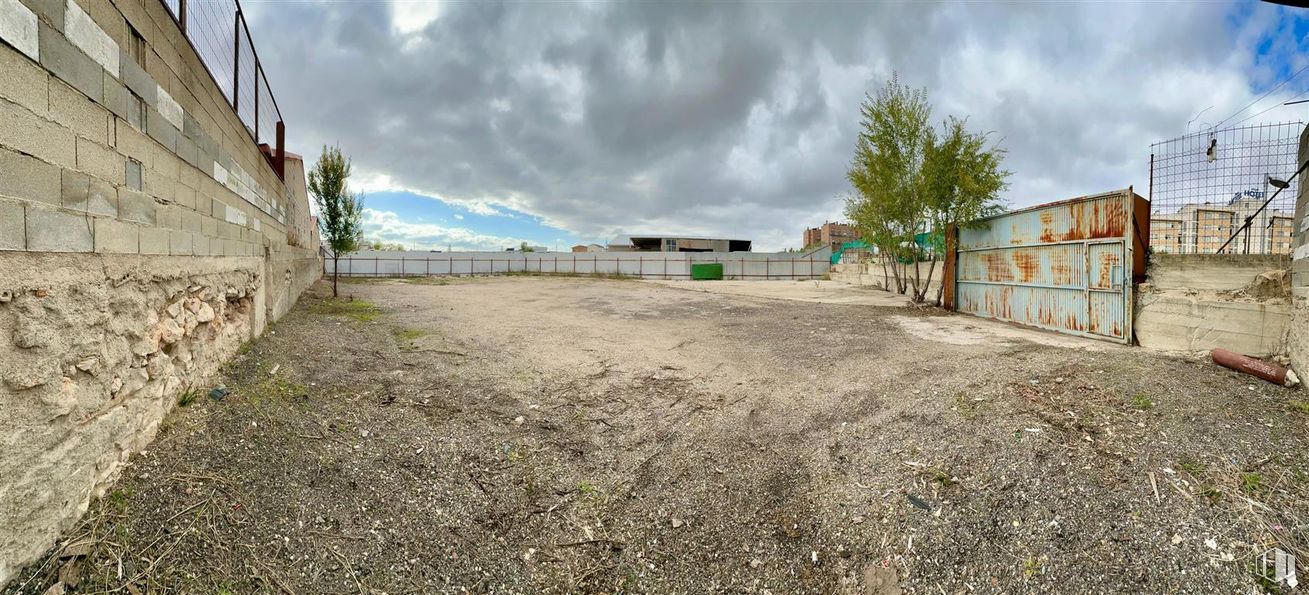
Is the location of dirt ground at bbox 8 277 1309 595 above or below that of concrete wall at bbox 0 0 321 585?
below

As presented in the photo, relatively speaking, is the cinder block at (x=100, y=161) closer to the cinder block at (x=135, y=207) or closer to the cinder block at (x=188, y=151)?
the cinder block at (x=135, y=207)

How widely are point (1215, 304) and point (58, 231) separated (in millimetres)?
10199

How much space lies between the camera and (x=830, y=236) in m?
46.8

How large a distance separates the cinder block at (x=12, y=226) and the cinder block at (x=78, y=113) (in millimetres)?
557

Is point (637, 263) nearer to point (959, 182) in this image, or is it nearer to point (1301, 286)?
point (959, 182)

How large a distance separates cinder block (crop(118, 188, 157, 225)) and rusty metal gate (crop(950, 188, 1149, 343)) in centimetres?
1045

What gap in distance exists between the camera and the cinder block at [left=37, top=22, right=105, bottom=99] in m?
2.28

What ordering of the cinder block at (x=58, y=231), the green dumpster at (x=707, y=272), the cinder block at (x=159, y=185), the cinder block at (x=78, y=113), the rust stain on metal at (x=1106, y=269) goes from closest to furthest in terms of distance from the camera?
the cinder block at (x=58, y=231) → the cinder block at (x=78, y=113) → the cinder block at (x=159, y=185) → the rust stain on metal at (x=1106, y=269) → the green dumpster at (x=707, y=272)

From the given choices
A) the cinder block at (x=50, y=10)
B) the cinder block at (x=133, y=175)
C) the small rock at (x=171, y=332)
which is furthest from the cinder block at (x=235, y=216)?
the cinder block at (x=50, y=10)

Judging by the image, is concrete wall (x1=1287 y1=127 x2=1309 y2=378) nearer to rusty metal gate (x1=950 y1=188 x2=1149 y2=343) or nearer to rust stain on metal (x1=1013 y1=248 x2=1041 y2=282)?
rusty metal gate (x1=950 y1=188 x2=1149 y2=343)

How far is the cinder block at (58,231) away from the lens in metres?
2.18

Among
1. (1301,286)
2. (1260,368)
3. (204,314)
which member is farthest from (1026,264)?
(204,314)

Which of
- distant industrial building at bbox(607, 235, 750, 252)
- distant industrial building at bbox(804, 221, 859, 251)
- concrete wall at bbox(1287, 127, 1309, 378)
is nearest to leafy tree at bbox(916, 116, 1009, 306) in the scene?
concrete wall at bbox(1287, 127, 1309, 378)

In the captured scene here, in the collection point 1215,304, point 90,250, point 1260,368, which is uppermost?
point 90,250
